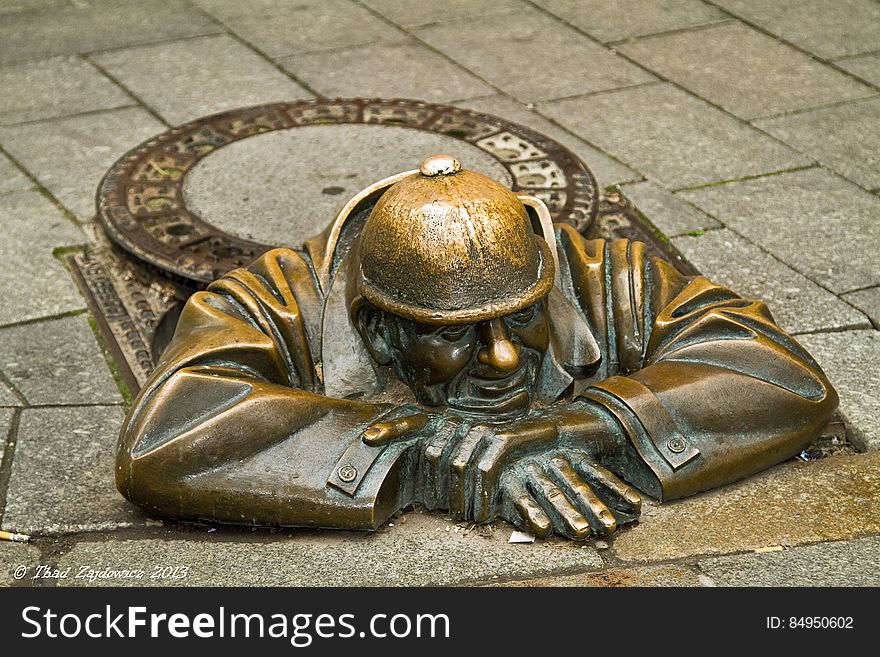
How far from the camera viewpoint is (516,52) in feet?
23.9

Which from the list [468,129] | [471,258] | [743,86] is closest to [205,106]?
[468,129]

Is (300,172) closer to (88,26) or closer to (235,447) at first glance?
(235,447)

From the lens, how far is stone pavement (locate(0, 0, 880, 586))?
355 centimetres

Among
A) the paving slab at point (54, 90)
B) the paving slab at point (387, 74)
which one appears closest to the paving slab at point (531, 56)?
the paving slab at point (387, 74)

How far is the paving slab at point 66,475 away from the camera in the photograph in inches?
149

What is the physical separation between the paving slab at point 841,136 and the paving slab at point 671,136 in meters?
0.12

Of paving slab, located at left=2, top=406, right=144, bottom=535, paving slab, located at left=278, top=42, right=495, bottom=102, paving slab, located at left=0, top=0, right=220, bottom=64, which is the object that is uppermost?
paving slab, located at left=2, top=406, right=144, bottom=535

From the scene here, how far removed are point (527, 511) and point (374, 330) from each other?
2.14ft

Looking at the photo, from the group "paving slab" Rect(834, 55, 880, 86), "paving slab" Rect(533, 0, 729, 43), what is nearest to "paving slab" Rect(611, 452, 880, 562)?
"paving slab" Rect(834, 55, 880, 86)

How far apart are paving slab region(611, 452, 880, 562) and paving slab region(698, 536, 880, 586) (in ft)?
0.17

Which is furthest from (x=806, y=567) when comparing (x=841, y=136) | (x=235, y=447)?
(x=841, y=136)

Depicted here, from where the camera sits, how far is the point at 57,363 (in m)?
4.64

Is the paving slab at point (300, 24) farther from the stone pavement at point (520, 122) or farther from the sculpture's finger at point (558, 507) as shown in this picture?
the sculpture's finger at point (558, 507)

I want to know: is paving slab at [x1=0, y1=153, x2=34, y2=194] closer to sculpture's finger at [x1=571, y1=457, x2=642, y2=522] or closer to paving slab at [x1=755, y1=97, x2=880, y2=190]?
sculpture's finger at [x1=571, y1=457, x2=642, y2=522]
